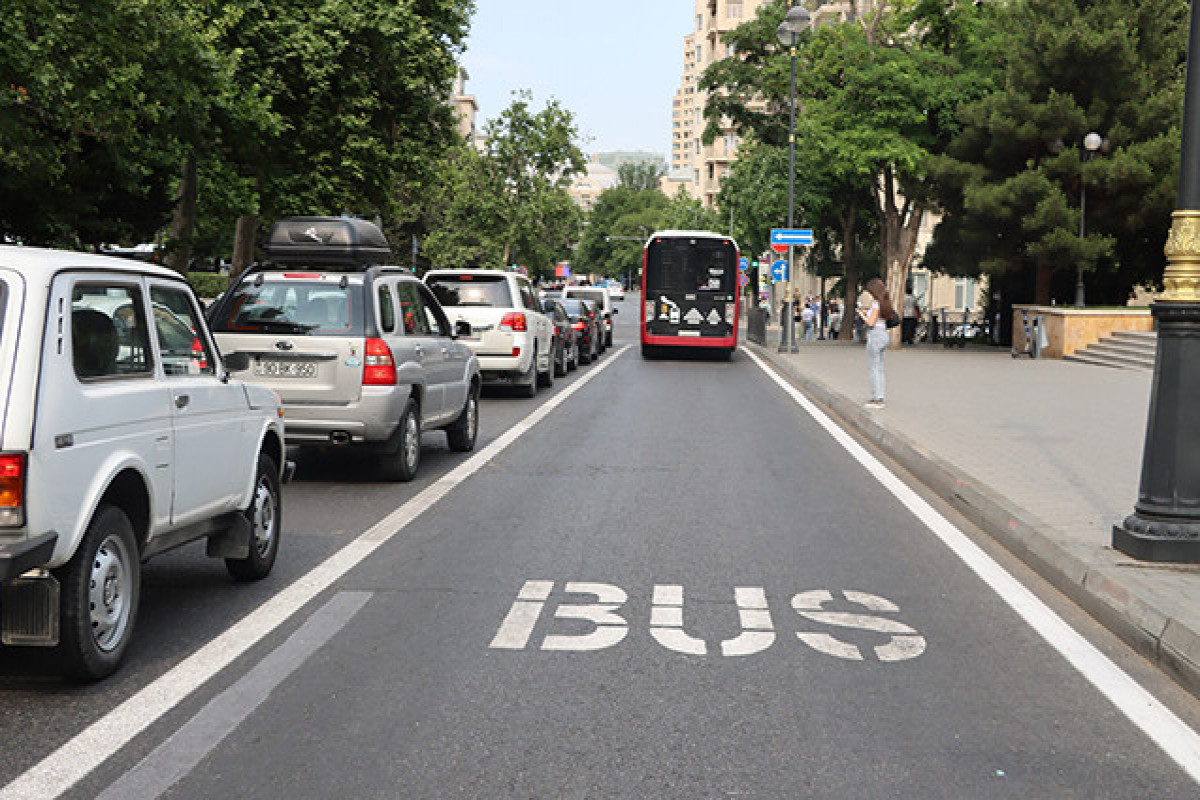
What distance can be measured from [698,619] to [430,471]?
18.0 feet

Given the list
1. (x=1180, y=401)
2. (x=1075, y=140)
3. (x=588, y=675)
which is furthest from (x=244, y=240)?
(x=588, y=675)

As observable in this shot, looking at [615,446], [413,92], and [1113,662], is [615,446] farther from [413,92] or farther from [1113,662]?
[413,92]

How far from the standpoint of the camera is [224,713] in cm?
464

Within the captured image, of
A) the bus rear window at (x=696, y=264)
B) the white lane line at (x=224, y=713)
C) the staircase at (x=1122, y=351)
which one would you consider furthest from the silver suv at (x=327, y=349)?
the bus rear window at (x=696, y=264)

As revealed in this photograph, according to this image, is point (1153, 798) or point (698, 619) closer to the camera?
point (1153, 798)

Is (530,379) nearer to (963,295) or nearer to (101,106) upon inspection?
(101,106)

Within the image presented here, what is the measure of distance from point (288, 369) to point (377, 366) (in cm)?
70

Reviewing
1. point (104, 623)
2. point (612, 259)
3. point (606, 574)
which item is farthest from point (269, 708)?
point (612, 259)

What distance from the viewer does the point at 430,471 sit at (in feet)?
37.1

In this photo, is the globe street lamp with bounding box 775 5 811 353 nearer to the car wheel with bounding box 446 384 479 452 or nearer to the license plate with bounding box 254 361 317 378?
the car wheel with bounding box 446 384 479 452

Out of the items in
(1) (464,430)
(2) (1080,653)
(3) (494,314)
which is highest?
(3) (494,314)

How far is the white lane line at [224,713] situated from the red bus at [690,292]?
26.0 meters

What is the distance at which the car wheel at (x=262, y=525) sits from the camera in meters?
6.69

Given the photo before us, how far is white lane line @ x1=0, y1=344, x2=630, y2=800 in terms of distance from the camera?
13.1ft
